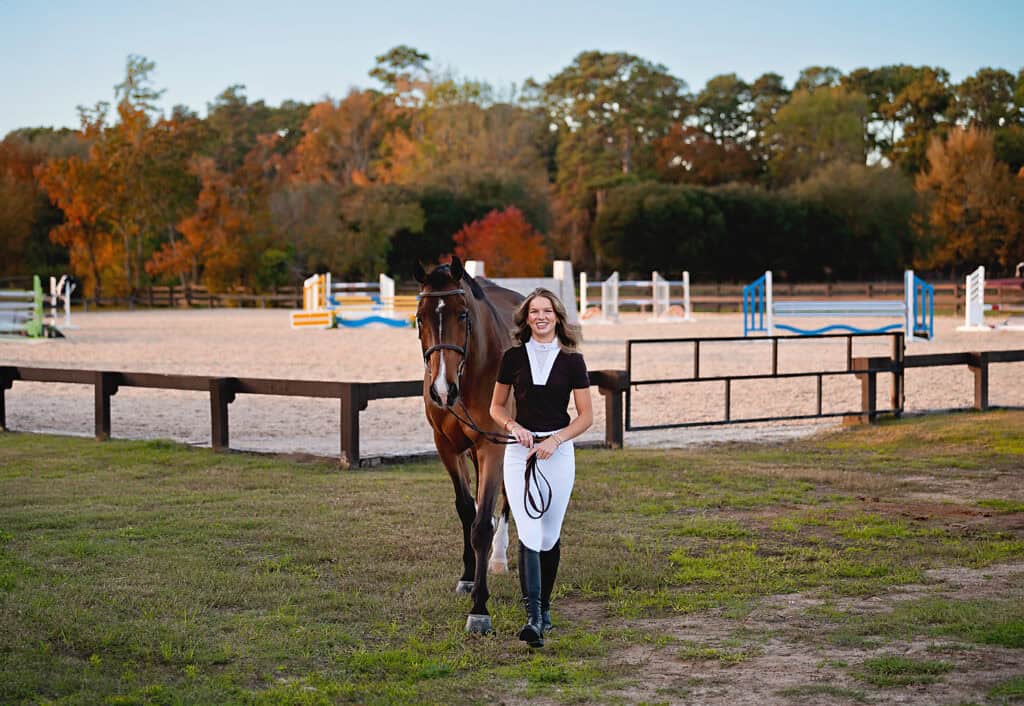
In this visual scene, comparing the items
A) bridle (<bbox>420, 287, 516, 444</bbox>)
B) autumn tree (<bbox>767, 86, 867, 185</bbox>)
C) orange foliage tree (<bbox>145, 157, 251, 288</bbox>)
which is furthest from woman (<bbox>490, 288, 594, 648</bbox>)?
autumn tree (<bbox>767, 86, 867, 185</bbox>)

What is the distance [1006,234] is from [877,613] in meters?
58.2

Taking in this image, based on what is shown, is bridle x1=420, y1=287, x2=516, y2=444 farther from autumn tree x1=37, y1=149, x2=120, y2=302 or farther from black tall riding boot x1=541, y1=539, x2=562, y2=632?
autumn tree x1=37, y1=149, x2=120, y2=302

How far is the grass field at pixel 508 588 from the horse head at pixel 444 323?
1102 millimetres

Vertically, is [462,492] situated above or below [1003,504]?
above

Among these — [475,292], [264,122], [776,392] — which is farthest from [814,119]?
[475,292]

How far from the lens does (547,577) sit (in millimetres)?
4812

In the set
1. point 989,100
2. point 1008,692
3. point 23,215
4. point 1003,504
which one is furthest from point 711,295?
point 1008,692

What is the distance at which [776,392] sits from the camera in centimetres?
1496

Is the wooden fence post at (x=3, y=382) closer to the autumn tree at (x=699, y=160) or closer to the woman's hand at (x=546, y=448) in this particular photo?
the woman's hand at (x=546, y=448)

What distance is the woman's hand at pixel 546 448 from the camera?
15.3 feet

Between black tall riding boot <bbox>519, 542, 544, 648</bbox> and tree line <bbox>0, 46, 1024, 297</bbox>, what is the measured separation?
1866 inches

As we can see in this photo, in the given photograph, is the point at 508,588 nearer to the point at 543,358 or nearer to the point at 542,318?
the point at 543,358

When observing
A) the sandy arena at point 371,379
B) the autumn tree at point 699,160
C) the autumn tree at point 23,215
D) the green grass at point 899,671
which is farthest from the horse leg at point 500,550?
the autumn tree at point 699,160

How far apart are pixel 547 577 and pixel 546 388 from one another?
0.81 m
